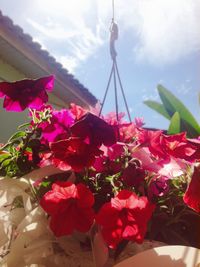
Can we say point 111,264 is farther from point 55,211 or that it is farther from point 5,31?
point 5,31

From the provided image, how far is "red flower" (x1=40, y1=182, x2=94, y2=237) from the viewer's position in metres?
0.36

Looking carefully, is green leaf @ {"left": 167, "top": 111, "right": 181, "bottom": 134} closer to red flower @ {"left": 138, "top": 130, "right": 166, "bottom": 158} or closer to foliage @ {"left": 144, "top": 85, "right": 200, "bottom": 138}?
foliage @ {"left": 144, "top": 85, "right": 200, "bottom": 138}

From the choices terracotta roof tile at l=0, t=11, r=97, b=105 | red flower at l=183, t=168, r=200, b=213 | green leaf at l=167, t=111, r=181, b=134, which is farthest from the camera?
terracotta roof tile at l=0, t=11, r=97, b=105

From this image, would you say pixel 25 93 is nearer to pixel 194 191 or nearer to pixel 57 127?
pixel 57 127

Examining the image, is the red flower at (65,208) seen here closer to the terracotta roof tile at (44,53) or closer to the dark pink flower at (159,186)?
the dark pink flower at (159,186)

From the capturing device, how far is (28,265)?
36 centimetres

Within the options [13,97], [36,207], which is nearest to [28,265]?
[36,207]

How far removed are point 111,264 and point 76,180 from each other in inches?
4.0

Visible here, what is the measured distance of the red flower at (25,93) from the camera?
50 cm

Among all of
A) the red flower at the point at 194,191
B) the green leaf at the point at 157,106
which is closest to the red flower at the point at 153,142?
the red flower at the point at 194,191

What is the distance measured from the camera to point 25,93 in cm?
50

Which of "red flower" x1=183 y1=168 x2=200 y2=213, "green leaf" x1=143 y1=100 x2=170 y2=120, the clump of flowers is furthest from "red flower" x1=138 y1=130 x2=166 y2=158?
"green leaf" x1=143 y1=100 x2=170 y2=120

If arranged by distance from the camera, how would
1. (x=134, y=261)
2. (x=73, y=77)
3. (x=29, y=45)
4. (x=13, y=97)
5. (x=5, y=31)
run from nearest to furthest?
1. (x=134, y=261)
2. (x=13, y=97)
3. (x=5, y=31)
4. (x=29, y=45)
5. (x=73, y=77)

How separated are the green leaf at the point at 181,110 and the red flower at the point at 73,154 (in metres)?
0.34
